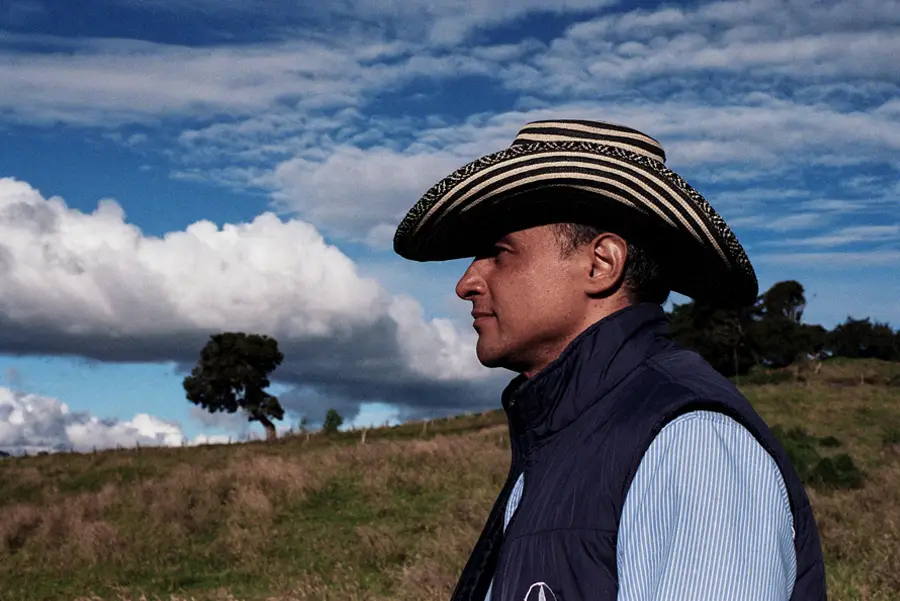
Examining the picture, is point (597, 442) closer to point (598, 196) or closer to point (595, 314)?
point (595, 314)

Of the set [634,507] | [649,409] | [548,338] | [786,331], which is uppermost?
[786,331]

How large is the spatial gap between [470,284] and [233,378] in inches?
2607

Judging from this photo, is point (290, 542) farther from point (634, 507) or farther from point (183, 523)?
point (634, 507)

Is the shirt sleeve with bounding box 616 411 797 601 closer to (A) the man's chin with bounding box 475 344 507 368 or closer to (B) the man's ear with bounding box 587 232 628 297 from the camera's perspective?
(B) the man's ear with bounding box 587 232 628 297

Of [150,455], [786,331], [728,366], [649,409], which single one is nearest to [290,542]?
[649,409]

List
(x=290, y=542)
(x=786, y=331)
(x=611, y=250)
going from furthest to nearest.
Answer: (x=786, y=331)
(x=290, y=542)
(x=611, y=250)

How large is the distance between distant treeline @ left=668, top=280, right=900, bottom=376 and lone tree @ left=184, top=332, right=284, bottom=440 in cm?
3057

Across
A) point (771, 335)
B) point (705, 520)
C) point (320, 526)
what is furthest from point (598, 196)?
point (771, 335)

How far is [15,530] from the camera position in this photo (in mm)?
16359

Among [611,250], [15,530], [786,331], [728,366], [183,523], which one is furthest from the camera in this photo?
[786,331]

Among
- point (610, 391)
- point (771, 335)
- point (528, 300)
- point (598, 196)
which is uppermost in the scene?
point (771, 335)

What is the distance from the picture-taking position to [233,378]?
218 ft

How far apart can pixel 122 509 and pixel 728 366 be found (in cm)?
4437

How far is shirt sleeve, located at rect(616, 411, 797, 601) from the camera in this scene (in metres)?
1.63
